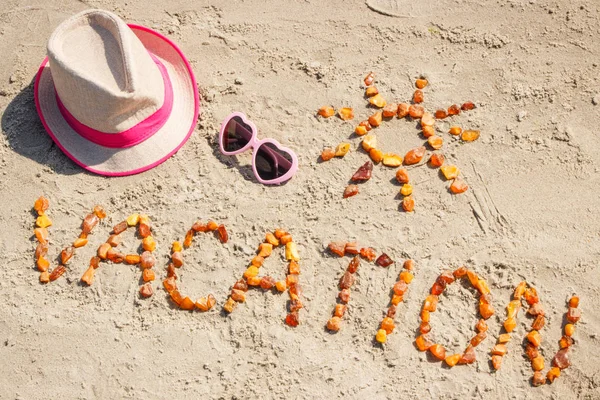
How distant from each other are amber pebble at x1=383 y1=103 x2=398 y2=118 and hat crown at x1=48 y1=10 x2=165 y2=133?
147 centimetres

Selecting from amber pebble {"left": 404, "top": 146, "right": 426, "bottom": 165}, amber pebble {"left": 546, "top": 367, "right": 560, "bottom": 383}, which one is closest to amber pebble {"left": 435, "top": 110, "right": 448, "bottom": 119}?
amber pebble {"left": 404, "top": 146, "right": 426, "bottom": 165}

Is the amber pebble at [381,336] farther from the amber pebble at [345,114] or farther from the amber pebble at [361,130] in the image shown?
the amber pebble at [345,114]

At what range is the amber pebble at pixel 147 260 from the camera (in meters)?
3.84

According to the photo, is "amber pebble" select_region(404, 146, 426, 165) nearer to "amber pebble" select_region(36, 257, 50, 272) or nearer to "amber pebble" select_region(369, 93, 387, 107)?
"amber pebble" select_region(369, 93, 387, 107)

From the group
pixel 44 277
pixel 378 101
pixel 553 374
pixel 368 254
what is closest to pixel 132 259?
pixel 44 277

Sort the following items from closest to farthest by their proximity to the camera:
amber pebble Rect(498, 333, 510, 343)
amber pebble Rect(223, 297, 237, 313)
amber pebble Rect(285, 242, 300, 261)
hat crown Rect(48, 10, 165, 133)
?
→ hat crown Rect(48, 10, 165, 133) < amber pebble Rect(498, 333, 510, 343) < amber pebble Rect(223, 297, 237, 313) < amber pebble Rect(285, 242, 300, 261)

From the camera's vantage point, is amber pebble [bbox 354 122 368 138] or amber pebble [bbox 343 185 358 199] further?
amber pebble [bbox 354 122 368 138]

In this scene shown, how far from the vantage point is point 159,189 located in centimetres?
404

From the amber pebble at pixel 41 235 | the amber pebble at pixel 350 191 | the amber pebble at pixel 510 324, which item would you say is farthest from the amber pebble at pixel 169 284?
the amber pebble at pixel 510 324

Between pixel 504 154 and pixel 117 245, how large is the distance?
2.55 m

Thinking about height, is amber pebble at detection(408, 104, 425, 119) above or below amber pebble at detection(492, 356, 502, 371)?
above

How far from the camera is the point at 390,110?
13.6ft

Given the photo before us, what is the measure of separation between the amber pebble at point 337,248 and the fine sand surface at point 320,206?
48 mm

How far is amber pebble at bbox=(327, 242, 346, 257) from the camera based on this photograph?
3.82 meters
